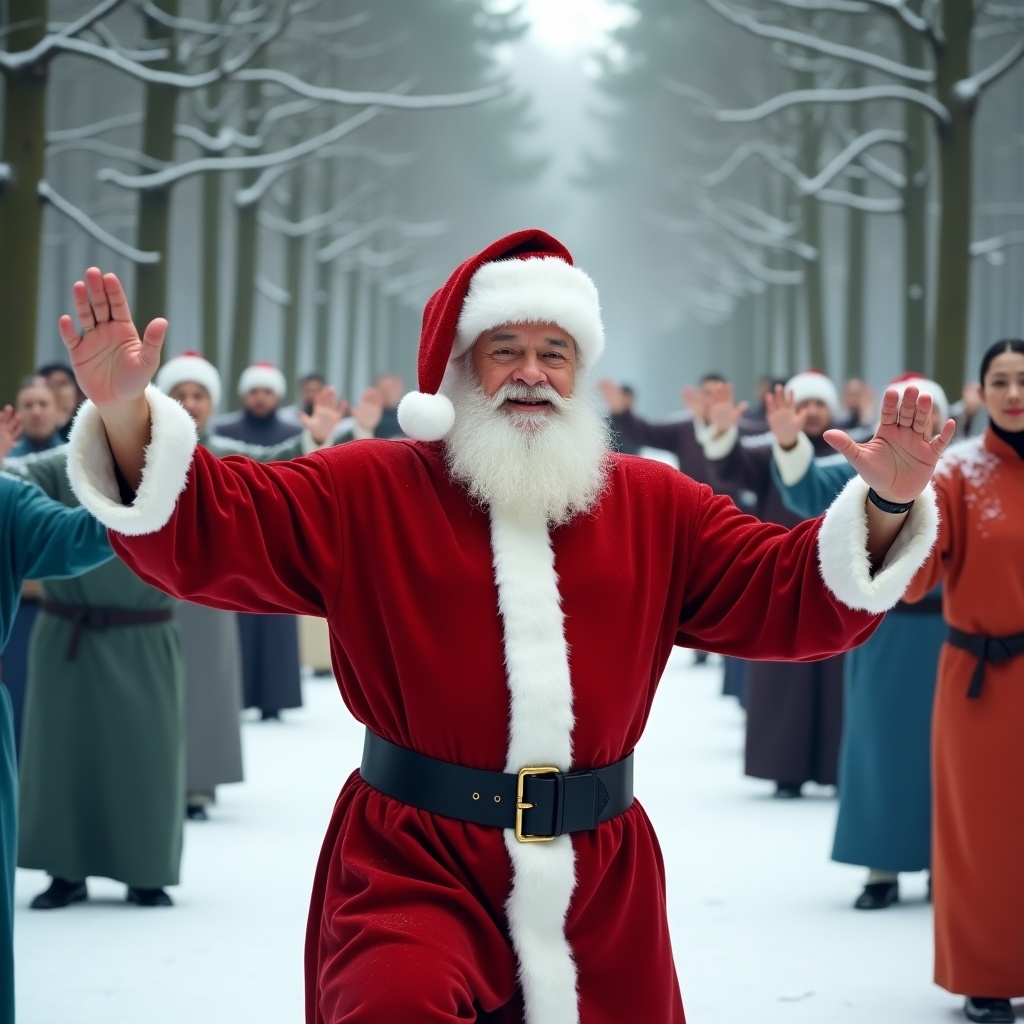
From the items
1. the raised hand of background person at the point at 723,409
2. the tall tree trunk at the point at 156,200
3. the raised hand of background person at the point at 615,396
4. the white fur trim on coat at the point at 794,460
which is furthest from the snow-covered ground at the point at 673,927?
the raised hand of background person at the point at 615,396

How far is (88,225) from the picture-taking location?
10242mm

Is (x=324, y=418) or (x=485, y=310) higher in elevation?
(x=485, y=310)

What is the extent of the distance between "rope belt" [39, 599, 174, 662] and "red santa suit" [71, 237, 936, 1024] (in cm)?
319

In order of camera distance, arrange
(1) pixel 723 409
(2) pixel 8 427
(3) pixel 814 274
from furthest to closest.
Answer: (3) pixel 814 274, (1) pixel 723 409, (2) pixel 8 427

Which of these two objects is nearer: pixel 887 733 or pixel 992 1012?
pixel 992 1012

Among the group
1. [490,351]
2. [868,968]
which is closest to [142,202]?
[868,968]

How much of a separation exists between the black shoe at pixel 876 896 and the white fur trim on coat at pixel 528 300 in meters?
3.49

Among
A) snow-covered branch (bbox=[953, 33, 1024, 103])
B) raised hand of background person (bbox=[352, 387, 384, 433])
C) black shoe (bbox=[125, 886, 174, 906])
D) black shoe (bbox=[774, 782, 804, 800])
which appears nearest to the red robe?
black shoe (bbox=[125, 886, 174, 906])

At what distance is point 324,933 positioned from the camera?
3.12 metres

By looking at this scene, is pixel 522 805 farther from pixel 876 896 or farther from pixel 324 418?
pixel 876 896

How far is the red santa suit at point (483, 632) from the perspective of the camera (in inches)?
117

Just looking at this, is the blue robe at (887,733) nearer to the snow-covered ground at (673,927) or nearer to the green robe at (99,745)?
the snow-covered ground at (673,927)

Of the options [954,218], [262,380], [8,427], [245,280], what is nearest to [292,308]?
[245,280]

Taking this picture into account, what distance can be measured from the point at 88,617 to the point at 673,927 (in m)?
2.35
